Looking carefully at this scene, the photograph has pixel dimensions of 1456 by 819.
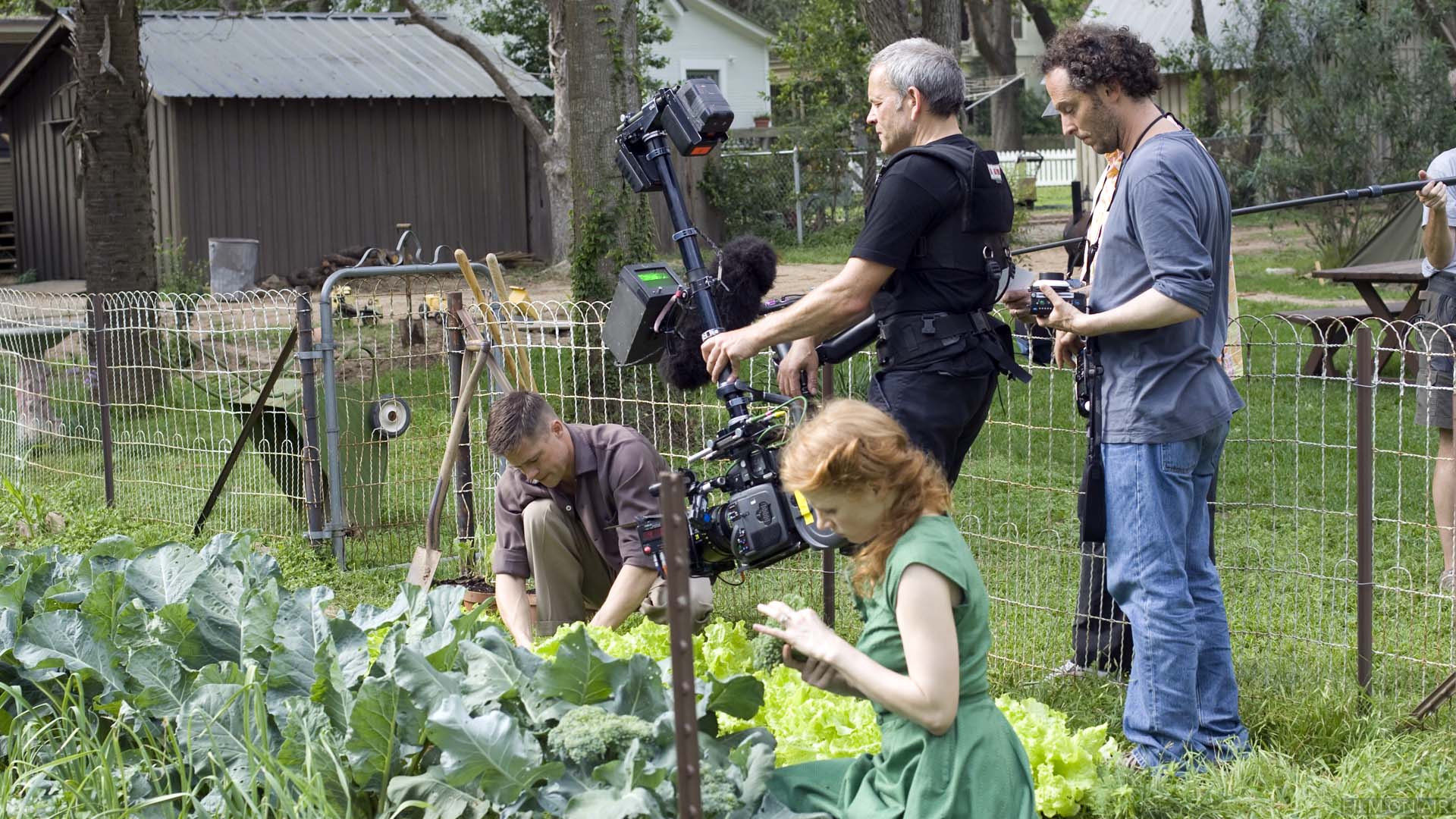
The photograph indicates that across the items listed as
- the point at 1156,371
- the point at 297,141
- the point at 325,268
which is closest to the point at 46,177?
the point at 297,141

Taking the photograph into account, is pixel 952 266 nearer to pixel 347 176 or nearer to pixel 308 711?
pixel 308 711

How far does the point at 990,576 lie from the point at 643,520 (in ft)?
7.13

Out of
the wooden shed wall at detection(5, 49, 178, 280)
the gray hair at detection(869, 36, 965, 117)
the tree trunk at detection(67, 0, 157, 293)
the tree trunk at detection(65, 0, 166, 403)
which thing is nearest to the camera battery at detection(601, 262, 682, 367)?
the gray hair at detection(869, 36, 965, 117)

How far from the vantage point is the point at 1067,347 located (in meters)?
4.01

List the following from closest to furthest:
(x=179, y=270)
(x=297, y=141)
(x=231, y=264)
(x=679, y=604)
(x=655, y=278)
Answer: (x=679, y=604), (x=655, y=278), (x=231, y=264), (x=179, y=270), (x=297, y=141)

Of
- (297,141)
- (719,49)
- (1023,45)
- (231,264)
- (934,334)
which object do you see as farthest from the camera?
(1023,45)

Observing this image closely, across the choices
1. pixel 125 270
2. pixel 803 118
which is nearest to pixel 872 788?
pixel 125 270

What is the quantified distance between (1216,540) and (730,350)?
335 centimetres

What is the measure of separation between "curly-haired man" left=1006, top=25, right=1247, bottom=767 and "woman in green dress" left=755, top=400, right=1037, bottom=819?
2.98 ft

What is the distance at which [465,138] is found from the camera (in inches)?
870

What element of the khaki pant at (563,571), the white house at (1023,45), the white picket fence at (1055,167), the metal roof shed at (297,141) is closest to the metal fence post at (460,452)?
the khaki pant at (563,571)

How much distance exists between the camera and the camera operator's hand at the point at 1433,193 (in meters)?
4.72

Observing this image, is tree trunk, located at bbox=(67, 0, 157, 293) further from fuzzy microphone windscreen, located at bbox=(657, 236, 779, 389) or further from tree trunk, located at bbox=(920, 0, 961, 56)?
fuzzy microphone windscreen, located at bbox=(657, 236, 779, 389)

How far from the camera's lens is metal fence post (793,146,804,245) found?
22.5 metres
